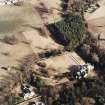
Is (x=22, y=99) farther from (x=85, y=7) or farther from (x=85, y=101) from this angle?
(x=85, y=7)

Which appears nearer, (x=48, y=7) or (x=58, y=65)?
(x=58, y=65)

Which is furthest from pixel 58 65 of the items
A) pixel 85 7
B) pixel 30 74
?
pixel 85 7

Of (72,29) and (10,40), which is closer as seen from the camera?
(10,40)

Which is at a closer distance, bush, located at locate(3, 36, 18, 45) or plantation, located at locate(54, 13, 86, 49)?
plantation, located at locate(54, 13, 86, 49)

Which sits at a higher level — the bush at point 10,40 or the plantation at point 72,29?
the plantation at point 72,29

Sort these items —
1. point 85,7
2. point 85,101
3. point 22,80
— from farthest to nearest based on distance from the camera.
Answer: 1. point 85,7
2. point 22,80
3. point 85,101

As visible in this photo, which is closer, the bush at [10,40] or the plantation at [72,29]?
the plantation at [72,29]

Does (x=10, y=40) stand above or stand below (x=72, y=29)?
below

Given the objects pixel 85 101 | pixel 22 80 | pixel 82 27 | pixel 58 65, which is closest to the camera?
pixel 85 101

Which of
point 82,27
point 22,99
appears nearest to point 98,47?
→ point 82,27

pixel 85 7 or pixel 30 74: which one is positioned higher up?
pixel 85 7

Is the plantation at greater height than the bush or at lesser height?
greater
